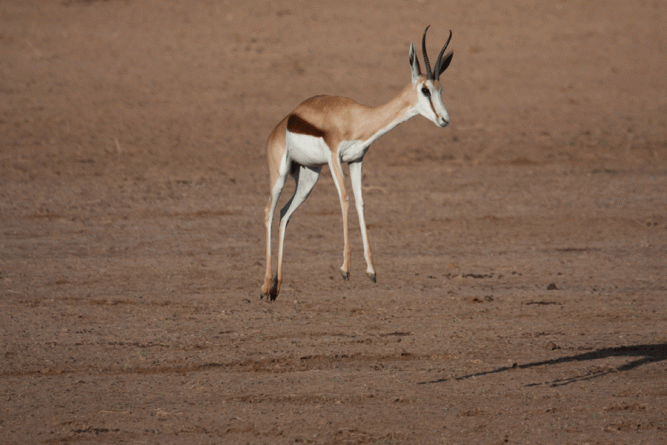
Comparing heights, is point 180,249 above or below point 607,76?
below

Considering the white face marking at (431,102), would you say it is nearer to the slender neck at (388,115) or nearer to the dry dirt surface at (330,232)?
the slender neck at (388,115)

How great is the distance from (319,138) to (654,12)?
47.6 ft

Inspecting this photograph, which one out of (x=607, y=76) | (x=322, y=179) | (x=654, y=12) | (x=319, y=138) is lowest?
(x=322, y=179)

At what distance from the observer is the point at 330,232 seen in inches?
357

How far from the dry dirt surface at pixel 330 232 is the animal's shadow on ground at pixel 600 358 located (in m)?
0.02

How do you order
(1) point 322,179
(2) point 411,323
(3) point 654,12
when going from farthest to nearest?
1. (3) point 654,12
2. (1) point 322,179
3. (2) point 411,323

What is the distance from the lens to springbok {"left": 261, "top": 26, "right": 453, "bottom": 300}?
5266mm

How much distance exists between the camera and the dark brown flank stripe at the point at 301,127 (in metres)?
5.71

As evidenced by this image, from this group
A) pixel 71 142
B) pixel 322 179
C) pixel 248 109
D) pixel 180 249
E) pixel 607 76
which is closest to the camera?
pixel 180 249

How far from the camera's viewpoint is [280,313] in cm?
691

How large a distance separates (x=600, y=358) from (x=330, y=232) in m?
3.61

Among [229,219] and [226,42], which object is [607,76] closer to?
[226,42]

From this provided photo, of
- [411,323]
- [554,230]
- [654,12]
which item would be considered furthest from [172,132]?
[654,12]

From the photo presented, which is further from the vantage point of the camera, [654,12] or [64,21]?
[654,12]
